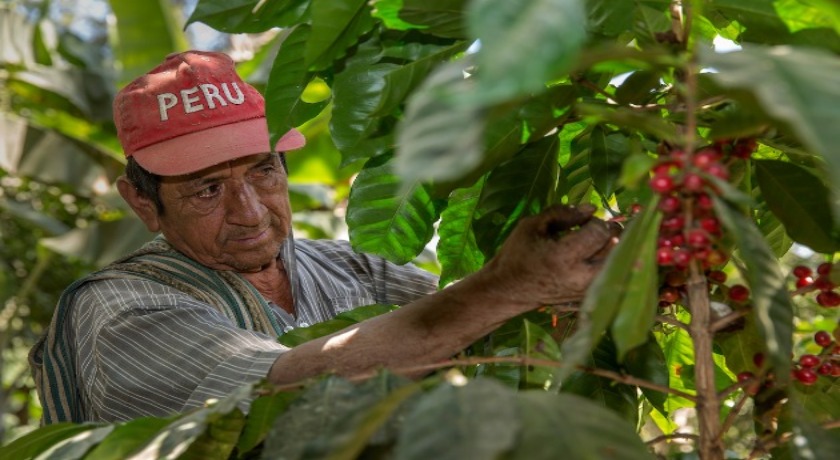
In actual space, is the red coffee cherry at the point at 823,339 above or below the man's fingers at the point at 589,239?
below

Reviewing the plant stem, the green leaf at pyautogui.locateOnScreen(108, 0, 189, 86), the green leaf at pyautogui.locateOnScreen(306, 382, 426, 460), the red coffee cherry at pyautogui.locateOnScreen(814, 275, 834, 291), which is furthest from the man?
the green leaf at pyautogui.locateOnScreen(108, 0, 189, 86)

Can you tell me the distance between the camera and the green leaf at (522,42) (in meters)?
0.63

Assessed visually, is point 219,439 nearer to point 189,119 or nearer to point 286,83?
point 286,83

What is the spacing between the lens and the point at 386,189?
151 centimetres

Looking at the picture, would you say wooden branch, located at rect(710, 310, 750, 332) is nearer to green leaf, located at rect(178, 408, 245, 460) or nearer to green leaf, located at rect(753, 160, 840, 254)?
green leaf, located at rect(753, 160, 840, 254)

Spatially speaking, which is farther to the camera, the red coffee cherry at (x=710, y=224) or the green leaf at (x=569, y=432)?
the red coffee cherry at (x=710, y=224)

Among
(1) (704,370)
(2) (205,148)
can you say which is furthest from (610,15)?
(2) (205,148)

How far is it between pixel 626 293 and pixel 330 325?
594mm

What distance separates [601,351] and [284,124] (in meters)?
0.44

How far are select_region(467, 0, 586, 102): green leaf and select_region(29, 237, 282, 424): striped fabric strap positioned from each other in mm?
1236

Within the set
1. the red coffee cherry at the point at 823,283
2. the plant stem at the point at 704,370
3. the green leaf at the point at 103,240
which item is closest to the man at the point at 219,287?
the plant stem at the point at 704,370

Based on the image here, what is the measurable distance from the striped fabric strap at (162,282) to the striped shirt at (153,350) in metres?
0.03

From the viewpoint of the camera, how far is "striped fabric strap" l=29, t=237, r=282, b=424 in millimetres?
1843

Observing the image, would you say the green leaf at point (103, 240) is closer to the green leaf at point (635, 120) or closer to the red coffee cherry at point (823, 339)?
the red coffee cherry at point (823, 339)
